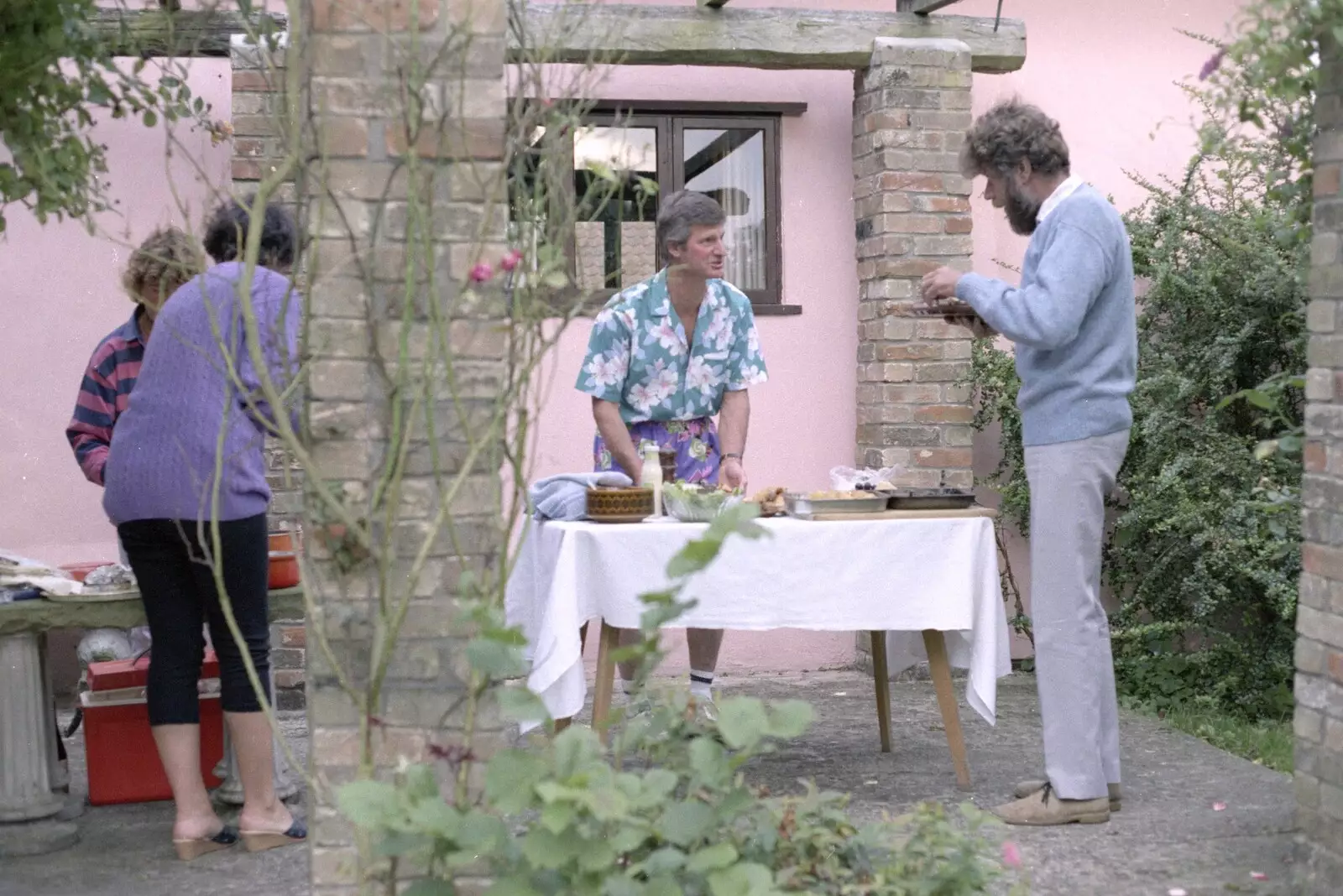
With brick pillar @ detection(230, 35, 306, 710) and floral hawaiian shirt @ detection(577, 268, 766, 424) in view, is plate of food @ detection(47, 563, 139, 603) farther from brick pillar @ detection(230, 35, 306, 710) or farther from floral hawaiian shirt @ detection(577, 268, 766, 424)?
floral hawaiian shirt @ detection(577, 268, 766, 424)

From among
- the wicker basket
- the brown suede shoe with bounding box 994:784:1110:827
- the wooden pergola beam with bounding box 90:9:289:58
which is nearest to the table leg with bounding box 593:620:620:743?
the wicker basket

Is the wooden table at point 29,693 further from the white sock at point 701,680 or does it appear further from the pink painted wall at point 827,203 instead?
the pink painted wall at point 827,203

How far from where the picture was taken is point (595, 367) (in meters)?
5.27

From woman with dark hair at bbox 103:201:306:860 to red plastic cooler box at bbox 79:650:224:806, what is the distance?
21.5 inches

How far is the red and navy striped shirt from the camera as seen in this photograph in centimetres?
495

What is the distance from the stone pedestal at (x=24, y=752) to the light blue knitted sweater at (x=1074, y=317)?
295 cm

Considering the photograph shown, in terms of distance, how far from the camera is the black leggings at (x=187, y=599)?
436 centimetres

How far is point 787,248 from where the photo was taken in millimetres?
7344

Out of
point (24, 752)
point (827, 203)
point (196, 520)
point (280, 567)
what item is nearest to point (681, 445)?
point (280, 567)

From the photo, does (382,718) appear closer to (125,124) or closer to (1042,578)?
(1042,578)

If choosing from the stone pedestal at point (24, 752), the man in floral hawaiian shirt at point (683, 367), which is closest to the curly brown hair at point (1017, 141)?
the man in floral hawaiian shirt at point (683, 367)

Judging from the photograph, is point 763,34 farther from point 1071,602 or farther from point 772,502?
point 1071,602

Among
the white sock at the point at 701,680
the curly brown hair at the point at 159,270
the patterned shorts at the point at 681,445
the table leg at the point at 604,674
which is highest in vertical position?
the curly brown hair at the point at 159,270

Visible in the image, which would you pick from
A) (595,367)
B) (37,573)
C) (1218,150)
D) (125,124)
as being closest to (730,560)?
(595,367)
